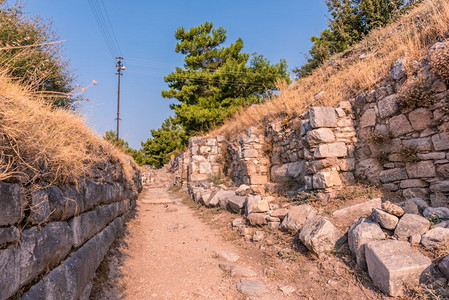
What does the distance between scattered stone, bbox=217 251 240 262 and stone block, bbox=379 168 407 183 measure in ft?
9.62

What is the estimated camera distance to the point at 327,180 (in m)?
5.27

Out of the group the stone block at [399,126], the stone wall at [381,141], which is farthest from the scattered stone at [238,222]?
the stone block at [399,126]

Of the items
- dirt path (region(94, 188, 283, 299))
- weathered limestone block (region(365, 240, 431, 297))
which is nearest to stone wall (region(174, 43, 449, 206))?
weathered limestone block (region(365, 240, 431, 297))

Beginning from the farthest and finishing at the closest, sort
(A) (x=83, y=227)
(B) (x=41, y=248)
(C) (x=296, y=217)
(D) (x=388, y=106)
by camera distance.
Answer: (D) (x=388, y=106) → (C) (x=296, y=217) → (A) (x=83, y=227) → (B) (x=41, y=248)

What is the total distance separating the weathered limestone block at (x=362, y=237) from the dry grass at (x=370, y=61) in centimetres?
322

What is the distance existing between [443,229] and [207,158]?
990 centimetres

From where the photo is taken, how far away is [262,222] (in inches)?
204

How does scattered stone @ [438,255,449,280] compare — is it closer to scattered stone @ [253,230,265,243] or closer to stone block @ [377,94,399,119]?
scattered stone @ [253,230,265,243]

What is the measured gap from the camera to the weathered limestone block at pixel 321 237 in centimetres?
361

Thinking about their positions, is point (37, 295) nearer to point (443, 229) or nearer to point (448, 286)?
point (448, 286)

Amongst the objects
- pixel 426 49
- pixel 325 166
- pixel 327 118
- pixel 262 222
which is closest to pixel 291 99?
pixel 327 118

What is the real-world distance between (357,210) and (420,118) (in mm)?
Answer: 1843

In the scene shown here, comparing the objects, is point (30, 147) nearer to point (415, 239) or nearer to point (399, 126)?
point (415, 239)

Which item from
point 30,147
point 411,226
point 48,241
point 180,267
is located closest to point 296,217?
point 411,226
